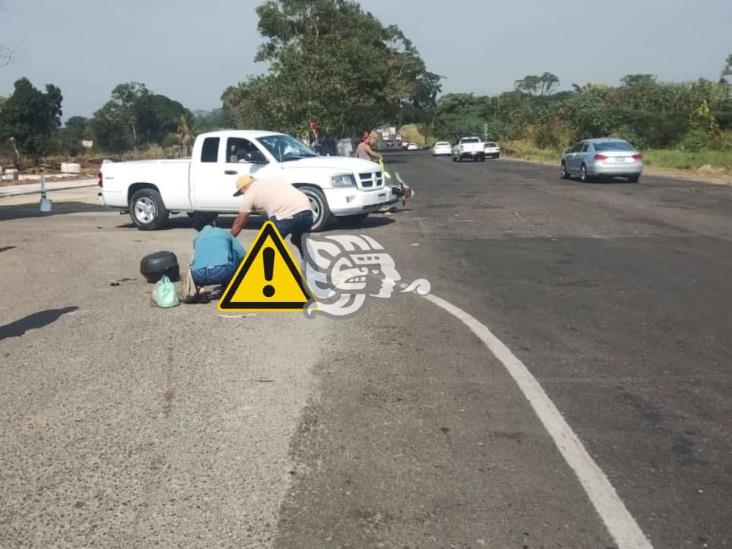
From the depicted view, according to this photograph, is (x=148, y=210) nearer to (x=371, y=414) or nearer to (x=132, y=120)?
(x=371, y=414)

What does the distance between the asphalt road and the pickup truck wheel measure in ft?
13.5

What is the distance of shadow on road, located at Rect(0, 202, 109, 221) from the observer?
19578 millimetres

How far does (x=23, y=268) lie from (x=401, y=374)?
24.1 ft

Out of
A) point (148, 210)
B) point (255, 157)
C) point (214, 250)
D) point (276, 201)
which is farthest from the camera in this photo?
point (148, 210)

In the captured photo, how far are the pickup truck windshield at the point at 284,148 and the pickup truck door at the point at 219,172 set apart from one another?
0.32 metres

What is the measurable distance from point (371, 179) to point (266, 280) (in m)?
7.28

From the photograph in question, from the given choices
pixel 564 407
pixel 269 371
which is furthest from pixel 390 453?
pixel 269 371

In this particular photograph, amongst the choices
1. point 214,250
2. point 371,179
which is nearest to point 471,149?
point 371,179

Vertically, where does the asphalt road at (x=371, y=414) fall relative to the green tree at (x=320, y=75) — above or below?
below

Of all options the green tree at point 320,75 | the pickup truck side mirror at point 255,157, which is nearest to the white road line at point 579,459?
the pickup truck side mirror at point 255,157

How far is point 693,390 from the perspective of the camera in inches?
217

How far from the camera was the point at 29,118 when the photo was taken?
6300cm

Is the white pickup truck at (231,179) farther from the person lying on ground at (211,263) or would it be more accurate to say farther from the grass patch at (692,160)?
the grass patch at (692,160)

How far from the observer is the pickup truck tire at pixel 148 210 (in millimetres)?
15492
